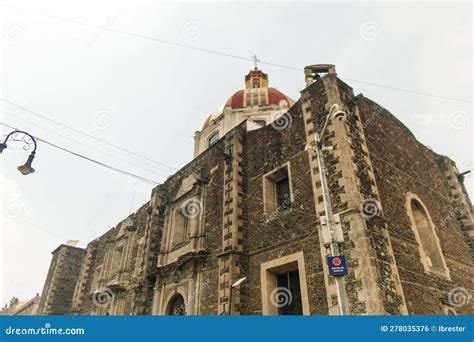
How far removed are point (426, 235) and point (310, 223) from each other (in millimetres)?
5421

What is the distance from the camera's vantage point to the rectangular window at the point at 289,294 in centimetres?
985

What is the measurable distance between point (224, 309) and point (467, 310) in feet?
28.0

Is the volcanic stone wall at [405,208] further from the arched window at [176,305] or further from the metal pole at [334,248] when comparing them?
the arched window at [176,305]

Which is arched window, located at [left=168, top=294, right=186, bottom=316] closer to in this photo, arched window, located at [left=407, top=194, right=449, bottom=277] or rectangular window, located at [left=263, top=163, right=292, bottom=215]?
rectangular window, located at [left=263, top=163, right=292, bottom=215]

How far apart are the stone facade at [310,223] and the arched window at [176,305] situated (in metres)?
0.06

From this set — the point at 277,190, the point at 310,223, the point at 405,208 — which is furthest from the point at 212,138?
the point at 405,208

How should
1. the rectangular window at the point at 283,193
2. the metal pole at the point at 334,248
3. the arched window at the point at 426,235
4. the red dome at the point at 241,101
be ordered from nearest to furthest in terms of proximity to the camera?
1. the metal pole at the point at 334,248
2. the arched window at the point at 426,235
3. the rectangular window at the point at 283,193
4. the red dome at the point at 241,101

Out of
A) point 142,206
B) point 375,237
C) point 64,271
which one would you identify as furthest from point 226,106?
point 64,271

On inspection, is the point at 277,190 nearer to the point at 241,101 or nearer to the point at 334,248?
the point at 334,248

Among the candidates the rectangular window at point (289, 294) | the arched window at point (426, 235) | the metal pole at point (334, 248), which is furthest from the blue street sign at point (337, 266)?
the arched window at point (426, 235)

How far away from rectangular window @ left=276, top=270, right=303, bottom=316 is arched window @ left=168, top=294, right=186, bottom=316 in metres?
5.50

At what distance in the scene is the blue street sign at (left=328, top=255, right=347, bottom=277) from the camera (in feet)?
21.0

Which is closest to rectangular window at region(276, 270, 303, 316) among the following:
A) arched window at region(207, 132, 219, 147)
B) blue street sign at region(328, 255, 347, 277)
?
blue street sign at region(328, 255, 347, 277)

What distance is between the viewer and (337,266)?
21.1 ft
